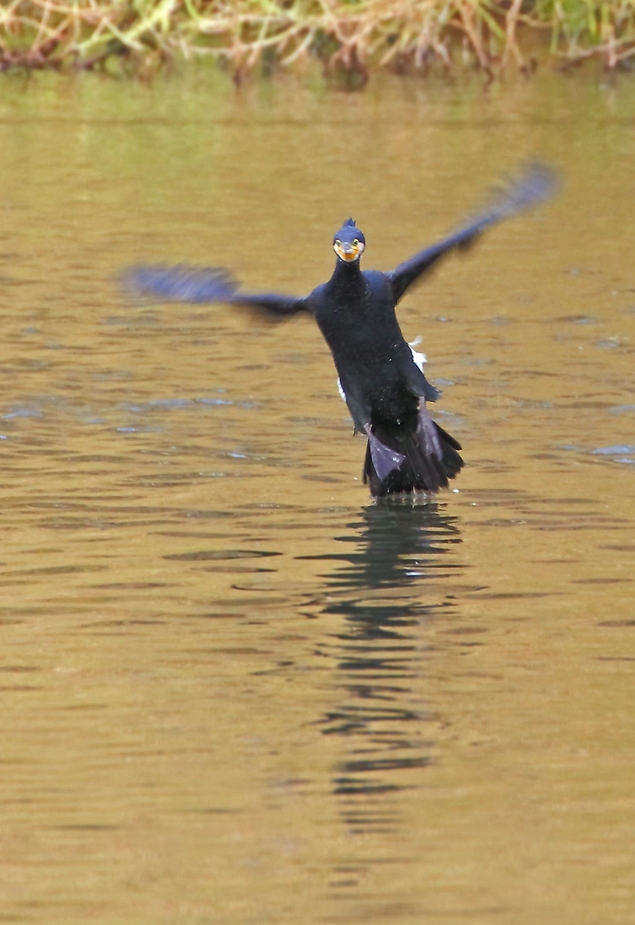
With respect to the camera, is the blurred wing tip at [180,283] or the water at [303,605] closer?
the water at [303,605]

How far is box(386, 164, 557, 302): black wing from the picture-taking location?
25.7 feet

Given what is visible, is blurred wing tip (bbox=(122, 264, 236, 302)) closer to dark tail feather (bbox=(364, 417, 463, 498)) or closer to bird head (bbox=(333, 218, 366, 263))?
bird head (bbox=(333, 218, 366, 263))

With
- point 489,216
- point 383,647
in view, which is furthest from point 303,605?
point 489,216

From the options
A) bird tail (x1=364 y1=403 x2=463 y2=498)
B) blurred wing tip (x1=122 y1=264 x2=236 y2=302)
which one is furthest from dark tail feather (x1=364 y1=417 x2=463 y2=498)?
blurred wing tip (x1=122 y1=264 x2=236 y2=302)

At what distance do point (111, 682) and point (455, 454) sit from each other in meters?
2.63

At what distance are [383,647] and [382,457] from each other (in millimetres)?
2067

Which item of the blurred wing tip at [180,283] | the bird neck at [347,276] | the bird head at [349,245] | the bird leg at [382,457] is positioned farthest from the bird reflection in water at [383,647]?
the blurred wing tip at [180,283]

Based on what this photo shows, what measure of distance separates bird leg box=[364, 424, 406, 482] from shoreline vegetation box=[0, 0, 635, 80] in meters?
16.4

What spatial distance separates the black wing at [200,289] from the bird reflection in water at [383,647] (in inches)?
34.3

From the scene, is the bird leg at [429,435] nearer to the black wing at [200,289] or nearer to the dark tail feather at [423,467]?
the dark tail feather at [423,467]

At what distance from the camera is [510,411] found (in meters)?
9.08

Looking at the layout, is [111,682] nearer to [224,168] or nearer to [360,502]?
[360,502]

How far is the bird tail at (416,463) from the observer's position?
7.65 meters

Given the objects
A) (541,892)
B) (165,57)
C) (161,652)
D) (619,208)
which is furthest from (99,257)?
(165,57)
